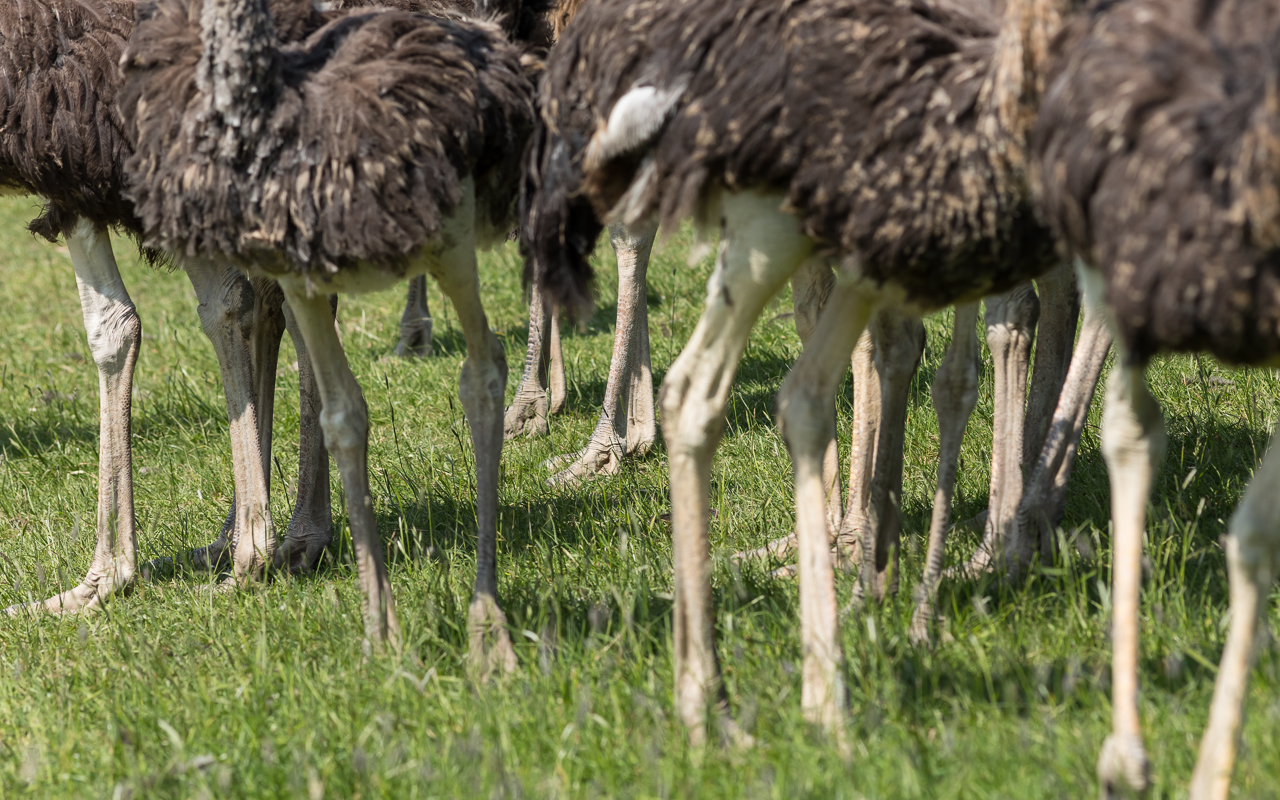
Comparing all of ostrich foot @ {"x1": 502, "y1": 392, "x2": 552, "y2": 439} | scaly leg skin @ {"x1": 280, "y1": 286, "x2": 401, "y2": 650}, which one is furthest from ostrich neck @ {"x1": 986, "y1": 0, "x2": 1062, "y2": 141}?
ostrich foot @ {"x1": 502, "y1": 392, "x2": 552, "y2": 439}

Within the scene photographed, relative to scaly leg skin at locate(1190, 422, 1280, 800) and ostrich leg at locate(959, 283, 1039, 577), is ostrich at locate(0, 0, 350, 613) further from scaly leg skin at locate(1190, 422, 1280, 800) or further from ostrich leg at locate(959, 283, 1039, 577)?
scaly leg skin at locate(1190, 422, 1280, 800)

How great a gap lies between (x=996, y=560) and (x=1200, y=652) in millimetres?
816

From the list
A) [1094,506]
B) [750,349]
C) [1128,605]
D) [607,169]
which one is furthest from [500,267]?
[1128,605]

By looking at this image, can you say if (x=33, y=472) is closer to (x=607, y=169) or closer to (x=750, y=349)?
(x=750, y=349)

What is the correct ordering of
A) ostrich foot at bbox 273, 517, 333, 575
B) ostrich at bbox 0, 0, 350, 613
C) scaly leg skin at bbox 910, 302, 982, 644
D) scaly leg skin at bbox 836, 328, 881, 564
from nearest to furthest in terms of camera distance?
scaly leg skin at bbox 910, 302, 982, 644 → scaly leg skin at bbox 836, 328, 881, 564 → ostrich at bbox 0, 0, 350, 613 → ostrich foot at bbox 273, 517, 333, 575

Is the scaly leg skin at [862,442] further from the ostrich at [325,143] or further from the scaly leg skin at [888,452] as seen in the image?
the ostrich at [325,143]

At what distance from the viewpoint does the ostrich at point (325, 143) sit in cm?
323

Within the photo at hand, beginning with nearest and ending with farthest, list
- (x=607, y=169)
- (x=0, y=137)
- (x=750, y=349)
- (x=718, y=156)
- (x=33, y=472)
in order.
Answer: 1. (x=718, y=156)
2. (x=607, y=169)
3. (x=0, y=137)
4. (x=33, y=472)
5. (x=750, y=349)

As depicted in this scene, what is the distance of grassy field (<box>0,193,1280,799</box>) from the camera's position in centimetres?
Answer: 286

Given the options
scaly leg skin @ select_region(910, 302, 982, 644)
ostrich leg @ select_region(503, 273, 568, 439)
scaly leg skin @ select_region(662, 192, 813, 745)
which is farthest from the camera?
ostrich leg @ select_region(503, 273, 568, 439)

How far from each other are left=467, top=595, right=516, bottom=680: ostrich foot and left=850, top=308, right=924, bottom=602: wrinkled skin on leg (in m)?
1.03

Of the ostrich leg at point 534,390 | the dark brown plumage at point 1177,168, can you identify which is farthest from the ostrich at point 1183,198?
the ostrich leg at point 534,390

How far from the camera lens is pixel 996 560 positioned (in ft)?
12.9

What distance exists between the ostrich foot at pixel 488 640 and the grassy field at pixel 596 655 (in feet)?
0.16
